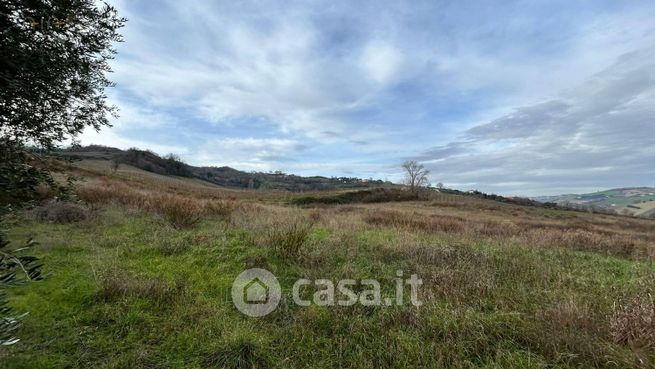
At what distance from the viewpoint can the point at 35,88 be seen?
10.9 feet

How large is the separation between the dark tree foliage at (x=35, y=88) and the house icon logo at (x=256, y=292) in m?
2.47

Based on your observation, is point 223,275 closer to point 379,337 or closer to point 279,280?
point 279,280

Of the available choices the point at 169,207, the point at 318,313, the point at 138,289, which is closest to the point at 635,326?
the point at 318,313

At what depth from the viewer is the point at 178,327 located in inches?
163

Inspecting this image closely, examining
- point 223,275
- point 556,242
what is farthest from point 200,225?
point 556,242

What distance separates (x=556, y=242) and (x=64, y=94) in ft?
45.2

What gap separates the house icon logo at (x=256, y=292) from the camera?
15.5ft

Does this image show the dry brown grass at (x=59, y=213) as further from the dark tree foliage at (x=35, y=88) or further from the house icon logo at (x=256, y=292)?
the house icon logo at (x=256, y=292)

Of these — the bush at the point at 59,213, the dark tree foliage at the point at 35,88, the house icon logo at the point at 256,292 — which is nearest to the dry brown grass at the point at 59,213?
the bush at the point at 59,213

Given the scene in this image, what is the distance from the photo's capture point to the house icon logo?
4.72 meters

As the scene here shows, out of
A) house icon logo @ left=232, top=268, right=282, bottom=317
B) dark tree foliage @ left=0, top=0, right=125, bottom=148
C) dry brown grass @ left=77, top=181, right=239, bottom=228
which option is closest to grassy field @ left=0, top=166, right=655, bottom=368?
house icon logo @ left=232, top=268, right=282, bottom=317

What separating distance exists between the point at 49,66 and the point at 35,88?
329 mm

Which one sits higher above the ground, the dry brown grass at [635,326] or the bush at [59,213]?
the bush at [59,213]

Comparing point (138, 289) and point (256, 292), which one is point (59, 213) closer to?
point (138, 289)
